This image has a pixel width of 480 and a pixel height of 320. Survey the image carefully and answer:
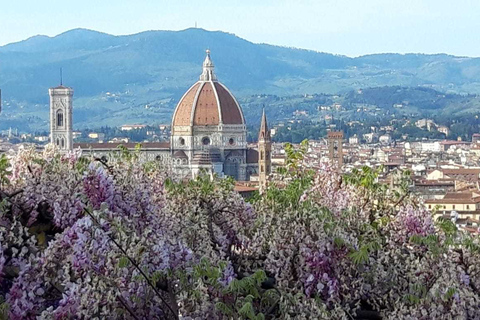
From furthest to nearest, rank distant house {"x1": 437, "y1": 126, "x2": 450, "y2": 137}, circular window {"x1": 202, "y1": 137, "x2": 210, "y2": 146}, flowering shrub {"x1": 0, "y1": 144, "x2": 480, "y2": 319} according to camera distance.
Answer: distant house {"x1": 437, "y1": 126, "x2": 450, "y2": 137} < circular window {"x1": 202, "y1": 137, "x2": 210, "y2": 146} < flowering shrub {"x1": 0, "y1": 144, "x2": 480, "y2": 319}

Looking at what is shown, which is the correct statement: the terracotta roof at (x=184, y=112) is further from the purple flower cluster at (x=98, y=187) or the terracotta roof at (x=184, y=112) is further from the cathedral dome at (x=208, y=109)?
the purple flower cluster at (x=98, y=187)

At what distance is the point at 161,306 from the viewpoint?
5.59 m

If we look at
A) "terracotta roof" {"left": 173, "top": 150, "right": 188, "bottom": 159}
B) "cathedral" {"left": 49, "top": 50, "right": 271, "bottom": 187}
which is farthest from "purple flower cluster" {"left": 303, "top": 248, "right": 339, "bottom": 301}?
"terracotta roof" {"left": 173, "top": 150, "right": 188, "bottom": 159}

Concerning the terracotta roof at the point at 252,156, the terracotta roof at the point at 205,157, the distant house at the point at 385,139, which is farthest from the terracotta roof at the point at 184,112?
the distant house at the point at 385,139

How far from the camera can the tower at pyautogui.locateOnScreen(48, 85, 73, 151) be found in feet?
276

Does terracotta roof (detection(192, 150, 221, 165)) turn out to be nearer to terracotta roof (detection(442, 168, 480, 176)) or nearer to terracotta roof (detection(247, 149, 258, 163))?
terracotta roof (detection(247, 149, 258, 163))

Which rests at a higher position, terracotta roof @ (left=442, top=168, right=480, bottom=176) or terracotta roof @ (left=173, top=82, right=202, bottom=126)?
terracotta roof @ (left=173, top=82, right=202, bottom=126)

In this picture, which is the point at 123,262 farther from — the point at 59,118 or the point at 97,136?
the point at 97,136

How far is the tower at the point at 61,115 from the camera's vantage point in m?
84.0

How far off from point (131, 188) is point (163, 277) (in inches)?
68.2

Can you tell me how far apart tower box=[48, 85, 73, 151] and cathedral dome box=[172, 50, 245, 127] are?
27.9ft

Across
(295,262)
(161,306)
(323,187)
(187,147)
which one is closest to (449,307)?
(295,262)

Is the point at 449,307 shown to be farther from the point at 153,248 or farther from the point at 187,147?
the point at 187,147

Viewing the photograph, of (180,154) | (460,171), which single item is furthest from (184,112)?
(460,171)
